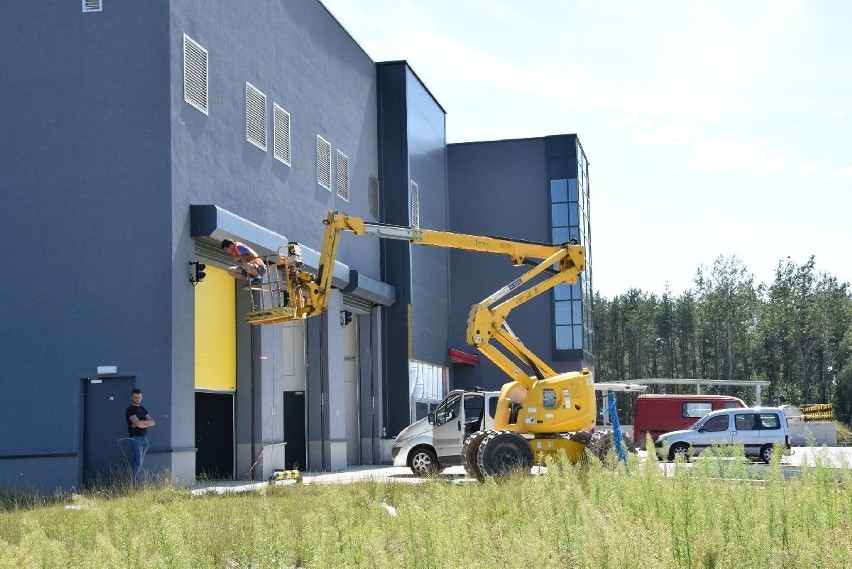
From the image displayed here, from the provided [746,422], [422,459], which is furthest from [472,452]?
[746,422]

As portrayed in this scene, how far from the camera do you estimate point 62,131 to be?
22.2 m

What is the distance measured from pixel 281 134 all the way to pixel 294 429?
329 inches

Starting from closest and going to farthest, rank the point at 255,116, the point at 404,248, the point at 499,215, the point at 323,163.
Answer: the point at 255,116
the point at 323,163
the point at 404,248
the point at 499,215

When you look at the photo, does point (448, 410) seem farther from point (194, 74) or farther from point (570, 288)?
point (570, 288)

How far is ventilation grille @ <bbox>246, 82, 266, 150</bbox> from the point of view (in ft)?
86.3

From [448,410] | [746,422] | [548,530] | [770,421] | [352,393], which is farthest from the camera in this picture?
[352,393]

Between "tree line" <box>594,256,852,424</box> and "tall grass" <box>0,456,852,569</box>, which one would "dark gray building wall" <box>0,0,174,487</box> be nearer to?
"tall grass" <box>0,456,852,569</box>

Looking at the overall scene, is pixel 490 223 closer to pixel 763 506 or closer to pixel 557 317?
pixel 557 317

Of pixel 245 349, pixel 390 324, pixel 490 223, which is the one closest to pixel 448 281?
pixel 490 223

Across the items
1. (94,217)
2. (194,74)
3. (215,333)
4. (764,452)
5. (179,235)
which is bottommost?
(764,452)

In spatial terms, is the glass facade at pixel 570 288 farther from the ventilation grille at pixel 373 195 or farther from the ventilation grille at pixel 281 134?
the ventilation grille at pixel 281 134

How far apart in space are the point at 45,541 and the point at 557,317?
42887 mm

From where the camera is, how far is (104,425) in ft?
70.7

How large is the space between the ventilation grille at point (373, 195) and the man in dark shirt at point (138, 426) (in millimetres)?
17188
